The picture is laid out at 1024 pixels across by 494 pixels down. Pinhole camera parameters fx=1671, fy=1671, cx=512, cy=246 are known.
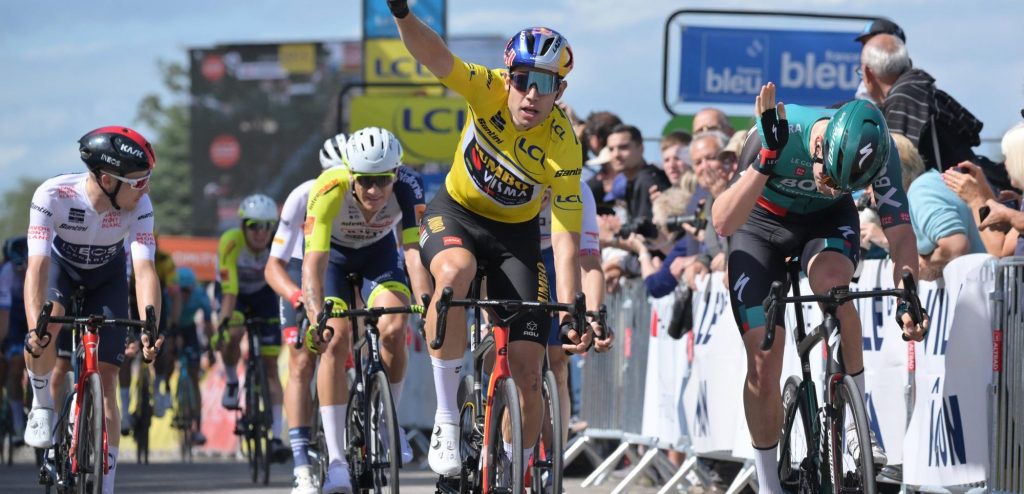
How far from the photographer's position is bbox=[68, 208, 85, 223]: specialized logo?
9297 millimetres

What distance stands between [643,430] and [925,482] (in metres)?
4.35

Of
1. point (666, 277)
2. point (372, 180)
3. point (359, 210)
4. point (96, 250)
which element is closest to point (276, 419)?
point (666, 277)

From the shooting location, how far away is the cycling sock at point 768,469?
7641 millimetres

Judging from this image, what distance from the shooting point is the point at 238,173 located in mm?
74188

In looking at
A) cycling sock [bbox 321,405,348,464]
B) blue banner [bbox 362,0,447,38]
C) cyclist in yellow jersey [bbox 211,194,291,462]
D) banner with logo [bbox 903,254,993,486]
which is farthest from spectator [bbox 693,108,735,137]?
blue banner [bbox 362,0,447,38]

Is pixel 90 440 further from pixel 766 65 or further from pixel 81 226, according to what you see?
pixel 766 65

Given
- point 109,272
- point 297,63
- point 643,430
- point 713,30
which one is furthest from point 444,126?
point 297,63

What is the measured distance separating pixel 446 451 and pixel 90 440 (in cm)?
203

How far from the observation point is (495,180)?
7930 millimetres

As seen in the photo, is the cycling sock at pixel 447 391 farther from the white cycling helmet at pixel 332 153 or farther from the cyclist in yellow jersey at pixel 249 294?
the cyclist in yellow jersey at pixel 249 294

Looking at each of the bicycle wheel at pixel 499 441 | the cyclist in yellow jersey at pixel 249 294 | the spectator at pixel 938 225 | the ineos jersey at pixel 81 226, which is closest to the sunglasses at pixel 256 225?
the cyclist in yellow jersey at pixel 249 294

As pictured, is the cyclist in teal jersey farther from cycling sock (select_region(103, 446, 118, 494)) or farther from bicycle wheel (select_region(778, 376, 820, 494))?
cycling sock (select_region(103, 446, 118, 494))

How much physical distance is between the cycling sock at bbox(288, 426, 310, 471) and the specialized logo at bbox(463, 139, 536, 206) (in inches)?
107

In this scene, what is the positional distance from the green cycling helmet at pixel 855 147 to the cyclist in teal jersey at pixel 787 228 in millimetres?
13
